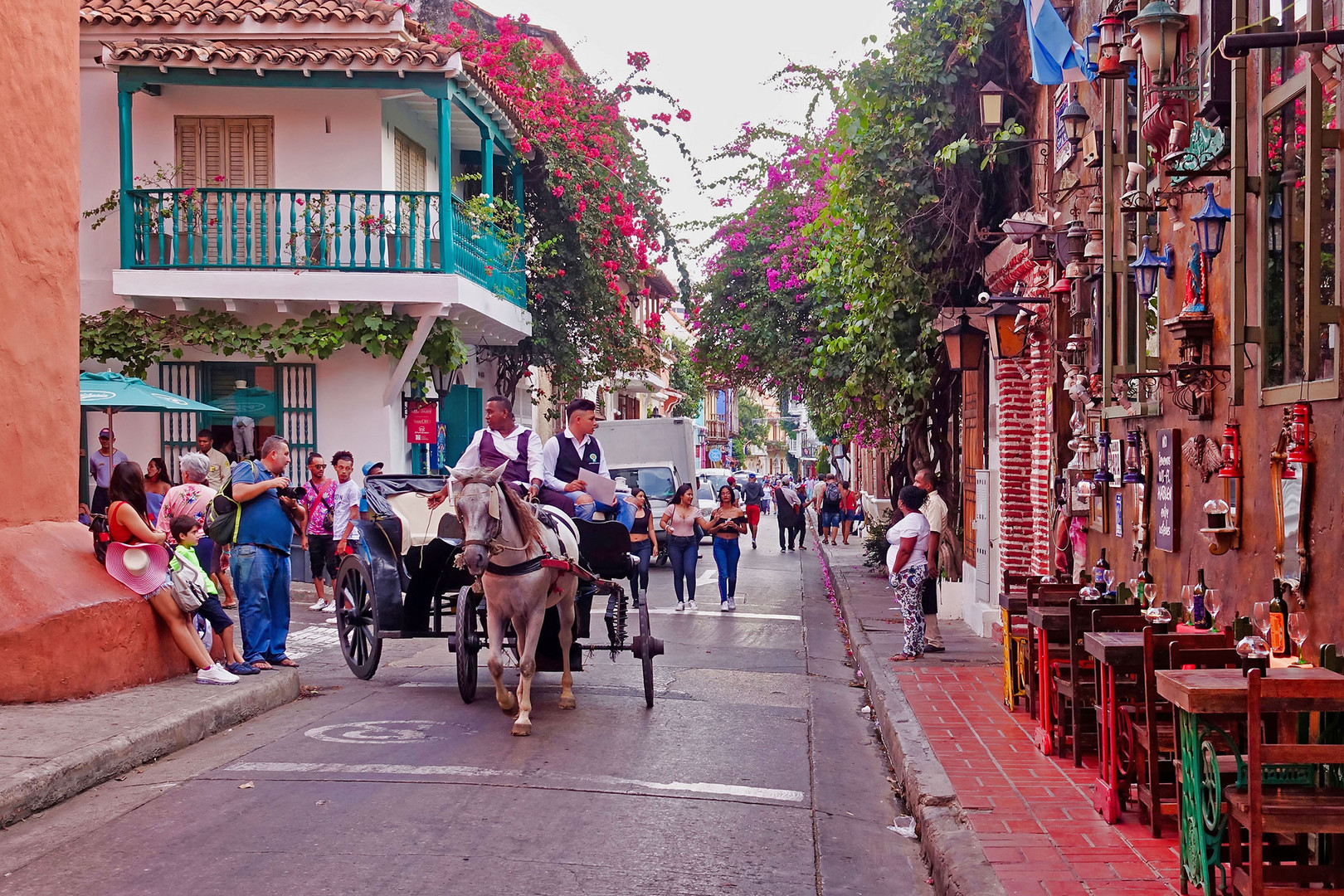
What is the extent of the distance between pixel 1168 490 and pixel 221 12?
49.3 feet

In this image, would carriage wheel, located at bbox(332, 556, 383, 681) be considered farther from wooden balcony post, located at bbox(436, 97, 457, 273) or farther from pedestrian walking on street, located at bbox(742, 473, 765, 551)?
pedestrian walking on street, located at bbox(742, 473, 765, 551)

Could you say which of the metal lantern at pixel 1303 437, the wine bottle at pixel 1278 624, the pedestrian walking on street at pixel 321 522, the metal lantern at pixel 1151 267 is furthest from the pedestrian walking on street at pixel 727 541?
the metal lantern at pixel 1303 437

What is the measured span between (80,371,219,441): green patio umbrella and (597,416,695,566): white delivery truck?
12143 millimetres

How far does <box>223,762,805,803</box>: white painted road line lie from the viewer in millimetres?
7223

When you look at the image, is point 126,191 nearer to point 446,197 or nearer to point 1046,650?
point 446,197

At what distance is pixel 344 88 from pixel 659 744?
1263cm

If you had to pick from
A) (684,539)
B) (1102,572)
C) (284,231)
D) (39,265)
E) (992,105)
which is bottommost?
(684,539)

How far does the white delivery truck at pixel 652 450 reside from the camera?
26547 millimetres

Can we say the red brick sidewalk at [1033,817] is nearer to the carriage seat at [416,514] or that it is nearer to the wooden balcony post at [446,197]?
the carriage seat at [416,514]

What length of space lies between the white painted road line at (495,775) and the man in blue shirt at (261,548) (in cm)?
309

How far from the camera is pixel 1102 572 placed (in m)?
9.91

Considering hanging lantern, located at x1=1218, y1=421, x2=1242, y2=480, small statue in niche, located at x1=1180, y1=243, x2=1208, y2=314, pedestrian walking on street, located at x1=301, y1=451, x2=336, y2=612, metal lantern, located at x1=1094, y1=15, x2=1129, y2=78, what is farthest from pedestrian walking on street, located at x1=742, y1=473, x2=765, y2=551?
hanging lantern, located at x1=1218, y1=421, x2=1242, y2=480

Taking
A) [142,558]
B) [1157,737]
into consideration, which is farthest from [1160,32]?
[142,558]

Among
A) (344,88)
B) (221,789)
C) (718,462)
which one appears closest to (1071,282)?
(221,789)
